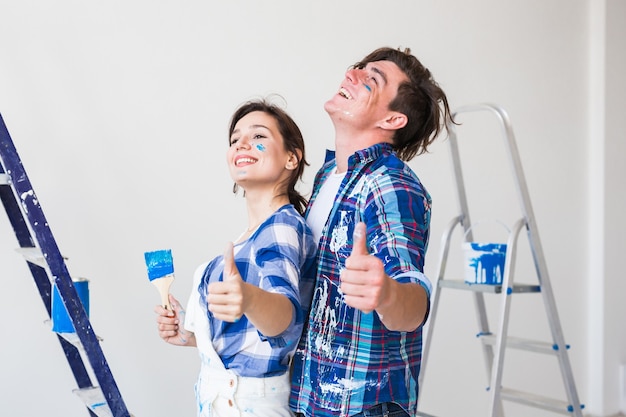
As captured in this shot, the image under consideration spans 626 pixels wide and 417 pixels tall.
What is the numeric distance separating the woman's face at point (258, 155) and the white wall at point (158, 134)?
1114 millimetres

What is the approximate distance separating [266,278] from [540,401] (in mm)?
1724

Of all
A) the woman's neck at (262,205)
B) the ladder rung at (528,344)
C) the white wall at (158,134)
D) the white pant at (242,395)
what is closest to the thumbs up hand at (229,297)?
the white pant at (242,395)

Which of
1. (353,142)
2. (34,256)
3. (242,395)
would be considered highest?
(353,142)

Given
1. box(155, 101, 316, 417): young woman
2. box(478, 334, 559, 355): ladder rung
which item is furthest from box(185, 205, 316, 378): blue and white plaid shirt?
box(478, 334, 559, 355): ladder rung

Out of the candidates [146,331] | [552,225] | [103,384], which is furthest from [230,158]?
[552,225]

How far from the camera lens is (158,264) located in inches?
67.4

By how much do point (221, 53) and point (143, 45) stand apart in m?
0.33

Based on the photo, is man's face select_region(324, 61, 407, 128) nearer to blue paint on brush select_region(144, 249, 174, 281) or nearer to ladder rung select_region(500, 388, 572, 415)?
blue paint on brush select_region(144, 249, 174, 281)

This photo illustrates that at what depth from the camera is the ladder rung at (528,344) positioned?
2.78 meters

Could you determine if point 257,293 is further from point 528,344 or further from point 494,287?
point 528,344

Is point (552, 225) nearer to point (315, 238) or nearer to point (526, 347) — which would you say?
point (526, 347)

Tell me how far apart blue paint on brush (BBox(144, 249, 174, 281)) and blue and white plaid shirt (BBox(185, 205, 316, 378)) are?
162mm

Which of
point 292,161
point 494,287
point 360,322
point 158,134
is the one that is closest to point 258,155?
point 292,161

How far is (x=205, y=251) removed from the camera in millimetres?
2922
